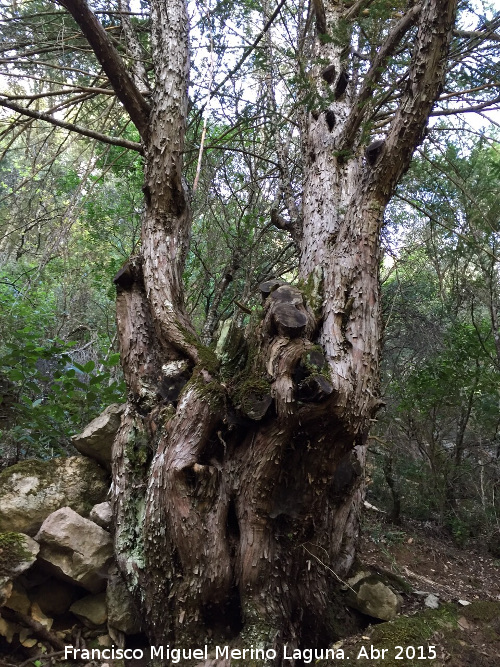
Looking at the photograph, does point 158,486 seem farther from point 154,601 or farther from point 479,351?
point 479,351

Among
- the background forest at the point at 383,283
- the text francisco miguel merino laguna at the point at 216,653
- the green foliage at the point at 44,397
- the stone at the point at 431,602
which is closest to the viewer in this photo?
the text francisco miguel merino laguna at the point at 216,653

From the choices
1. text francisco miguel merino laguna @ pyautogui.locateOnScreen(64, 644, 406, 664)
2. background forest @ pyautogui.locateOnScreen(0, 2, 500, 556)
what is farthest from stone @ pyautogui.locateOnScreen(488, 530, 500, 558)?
text francisco miguel merino laguna @ pyautogui.locateOnScreen(64, 644, 406, 664)

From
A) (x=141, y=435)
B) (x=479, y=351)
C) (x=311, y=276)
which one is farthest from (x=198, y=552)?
(x=479, y=351)

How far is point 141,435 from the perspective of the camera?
2.52 m

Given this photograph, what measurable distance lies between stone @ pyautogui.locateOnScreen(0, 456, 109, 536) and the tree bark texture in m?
0.45

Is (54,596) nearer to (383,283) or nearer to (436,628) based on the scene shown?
(436,628)

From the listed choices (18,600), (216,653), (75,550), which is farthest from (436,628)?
(18,600)

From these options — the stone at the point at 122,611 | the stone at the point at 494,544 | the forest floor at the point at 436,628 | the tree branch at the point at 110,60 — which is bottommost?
the stone at the point at 122,611

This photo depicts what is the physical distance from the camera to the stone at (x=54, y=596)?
93.6 inches

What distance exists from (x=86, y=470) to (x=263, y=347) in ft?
5.06

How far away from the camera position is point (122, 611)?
90.7 inches

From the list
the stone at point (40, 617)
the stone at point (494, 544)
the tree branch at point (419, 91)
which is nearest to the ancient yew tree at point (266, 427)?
the tree branch at point (419, 91)

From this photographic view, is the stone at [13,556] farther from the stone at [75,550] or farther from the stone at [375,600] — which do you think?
the stone at [375,600]

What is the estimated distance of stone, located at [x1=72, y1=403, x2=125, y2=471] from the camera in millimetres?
2867
